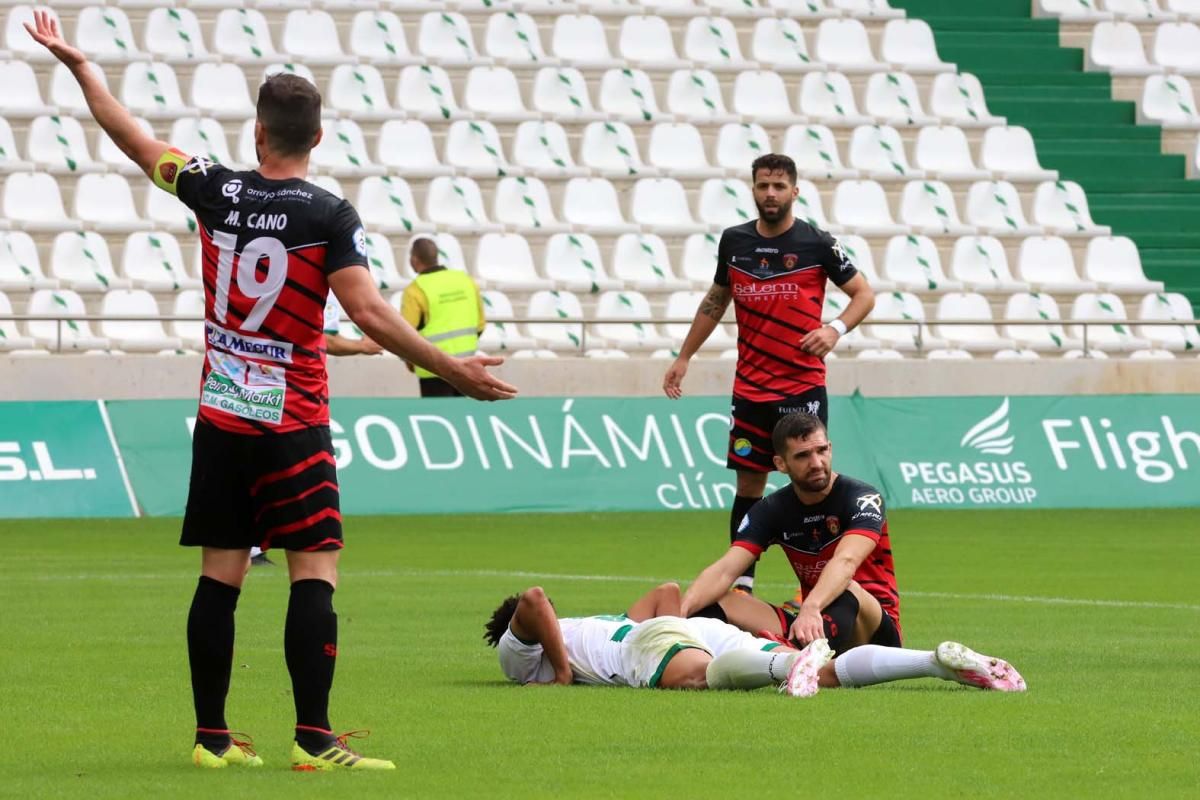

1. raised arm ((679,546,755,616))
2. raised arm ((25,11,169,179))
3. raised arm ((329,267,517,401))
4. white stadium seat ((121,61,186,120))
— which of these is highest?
raised arm ((25,11,169,179))

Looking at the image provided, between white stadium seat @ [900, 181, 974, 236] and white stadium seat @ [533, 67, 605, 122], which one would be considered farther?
white stadium seat @ [900, 181, 974, 236]

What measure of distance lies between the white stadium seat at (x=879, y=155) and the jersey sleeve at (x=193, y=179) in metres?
19.4

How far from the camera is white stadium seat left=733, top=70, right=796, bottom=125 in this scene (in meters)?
25.7

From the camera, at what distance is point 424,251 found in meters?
18.5

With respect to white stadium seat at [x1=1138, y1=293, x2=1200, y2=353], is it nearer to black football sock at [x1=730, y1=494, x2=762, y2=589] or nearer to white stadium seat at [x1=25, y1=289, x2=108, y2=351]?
white stadium seat at [x1=25, y1=289, x2=108, y2=351]

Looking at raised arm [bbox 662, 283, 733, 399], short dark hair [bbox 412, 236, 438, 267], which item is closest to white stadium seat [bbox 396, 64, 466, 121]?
short dark hair [bbox 412, 236, 438, 267]

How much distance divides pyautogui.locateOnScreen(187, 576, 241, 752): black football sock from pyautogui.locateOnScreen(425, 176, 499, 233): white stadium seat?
17.2 meters

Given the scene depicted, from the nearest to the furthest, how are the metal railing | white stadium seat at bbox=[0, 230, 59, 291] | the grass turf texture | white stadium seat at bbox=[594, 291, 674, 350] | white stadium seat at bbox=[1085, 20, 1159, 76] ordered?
the grass turf texture, the metal railing, white stadium seat at bbox=[0, 230, 59, 291], white stadium seat at bbox=[594, 291, 674, 350], white stadium seat at bbox=[1085, 20, 1159, 76]

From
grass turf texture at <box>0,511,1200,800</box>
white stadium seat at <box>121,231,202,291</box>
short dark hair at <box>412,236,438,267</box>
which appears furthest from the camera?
white stadium seat at <box>121,231,202,291</box>

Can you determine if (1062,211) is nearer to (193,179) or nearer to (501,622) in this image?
(501,622)

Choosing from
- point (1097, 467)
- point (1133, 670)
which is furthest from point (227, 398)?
point (1097, 467)

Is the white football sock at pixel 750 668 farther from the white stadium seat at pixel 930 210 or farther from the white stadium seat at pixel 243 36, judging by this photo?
the white stadium seat at pixel 930 210

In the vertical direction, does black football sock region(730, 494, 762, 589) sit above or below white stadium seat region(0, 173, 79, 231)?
above

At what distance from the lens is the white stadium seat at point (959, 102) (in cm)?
2656
